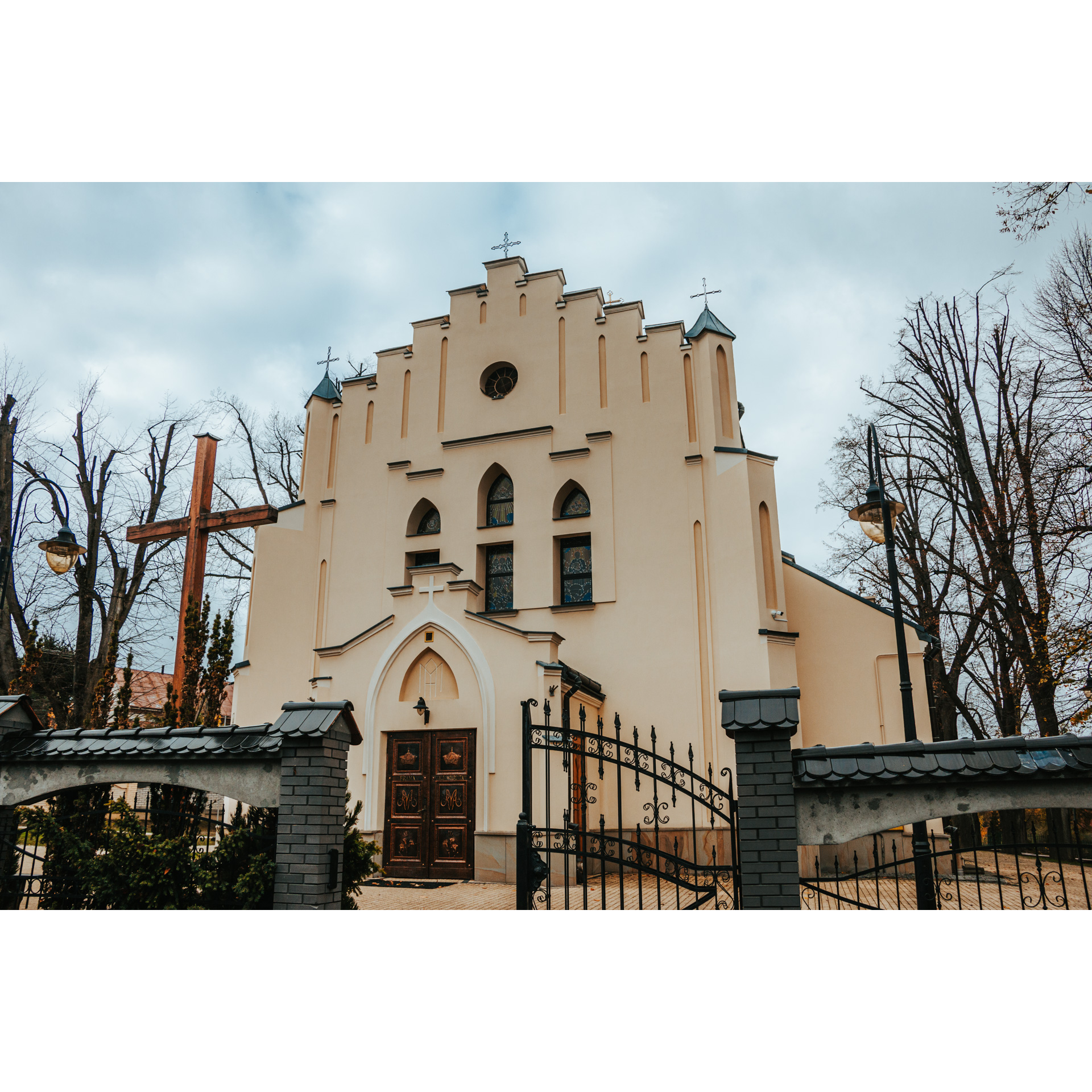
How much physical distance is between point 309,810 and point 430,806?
7021 millimetres

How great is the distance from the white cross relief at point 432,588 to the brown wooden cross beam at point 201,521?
318 cm

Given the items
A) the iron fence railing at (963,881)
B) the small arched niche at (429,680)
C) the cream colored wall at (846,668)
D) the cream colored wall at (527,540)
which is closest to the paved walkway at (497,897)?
the cream colored wall at (527,540)

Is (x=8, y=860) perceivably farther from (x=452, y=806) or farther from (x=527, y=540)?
(x=527, y=540)

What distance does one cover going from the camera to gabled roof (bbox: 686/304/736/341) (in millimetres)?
16453

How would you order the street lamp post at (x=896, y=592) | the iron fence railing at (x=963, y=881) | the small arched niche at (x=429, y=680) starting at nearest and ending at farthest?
the iron fence railing at (x=963, y=881)
the street lamp post at (x=896, y=592)
the small arched niche at (x=429, y=680)

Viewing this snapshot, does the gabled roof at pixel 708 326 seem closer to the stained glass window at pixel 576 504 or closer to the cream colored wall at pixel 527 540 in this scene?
the cream colored wall at pixel 527 540

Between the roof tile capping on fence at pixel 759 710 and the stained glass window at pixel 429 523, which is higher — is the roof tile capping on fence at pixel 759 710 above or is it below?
below

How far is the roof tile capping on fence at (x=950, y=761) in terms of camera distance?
5.88m

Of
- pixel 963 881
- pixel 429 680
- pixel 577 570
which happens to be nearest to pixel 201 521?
pixel 429 680

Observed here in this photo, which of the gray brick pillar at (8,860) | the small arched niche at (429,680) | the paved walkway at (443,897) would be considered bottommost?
the paved walkway at (443,897)

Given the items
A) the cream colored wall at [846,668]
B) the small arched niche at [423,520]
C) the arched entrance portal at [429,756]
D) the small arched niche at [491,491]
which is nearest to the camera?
the arched entrance portal at [429,756]

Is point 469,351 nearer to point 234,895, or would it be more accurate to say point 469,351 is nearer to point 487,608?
point 487,608

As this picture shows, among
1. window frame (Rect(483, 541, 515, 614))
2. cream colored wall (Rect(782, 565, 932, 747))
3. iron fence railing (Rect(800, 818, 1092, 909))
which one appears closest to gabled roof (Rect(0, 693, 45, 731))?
iron fence railing (Rect(800, 818, 1092, 909))

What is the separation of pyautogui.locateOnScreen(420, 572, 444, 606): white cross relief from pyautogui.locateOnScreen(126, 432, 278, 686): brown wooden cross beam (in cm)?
318
